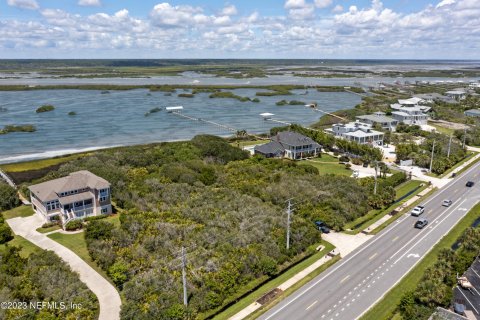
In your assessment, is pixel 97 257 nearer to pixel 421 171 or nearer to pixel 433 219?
pixel 433 219

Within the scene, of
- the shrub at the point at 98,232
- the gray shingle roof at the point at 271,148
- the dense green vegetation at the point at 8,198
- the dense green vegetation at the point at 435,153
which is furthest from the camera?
the gray shingle roof at the point at 271,148

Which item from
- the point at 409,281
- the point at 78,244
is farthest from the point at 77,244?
the point at 409,281

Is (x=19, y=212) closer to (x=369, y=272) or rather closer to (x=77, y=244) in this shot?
(x=77, y=244)

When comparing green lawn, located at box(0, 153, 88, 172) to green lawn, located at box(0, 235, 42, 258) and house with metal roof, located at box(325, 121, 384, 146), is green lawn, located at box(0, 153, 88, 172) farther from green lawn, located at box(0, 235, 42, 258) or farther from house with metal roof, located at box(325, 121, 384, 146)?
house with metal roof, located at box(325, 121, 384, 146)

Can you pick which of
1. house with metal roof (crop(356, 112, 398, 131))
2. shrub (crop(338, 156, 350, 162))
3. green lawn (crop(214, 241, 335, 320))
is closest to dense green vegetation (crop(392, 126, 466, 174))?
shrub (crop(338, 156, 350, 162))

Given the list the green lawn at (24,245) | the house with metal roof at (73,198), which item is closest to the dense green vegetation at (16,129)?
the house with metal roof at (73,198)

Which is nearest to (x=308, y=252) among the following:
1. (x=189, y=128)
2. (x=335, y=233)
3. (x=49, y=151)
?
(x=335, y=233)

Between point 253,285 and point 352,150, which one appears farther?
point 352,150

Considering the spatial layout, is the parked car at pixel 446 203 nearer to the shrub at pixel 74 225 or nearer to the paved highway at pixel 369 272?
the paved highway at pixel 369 272
